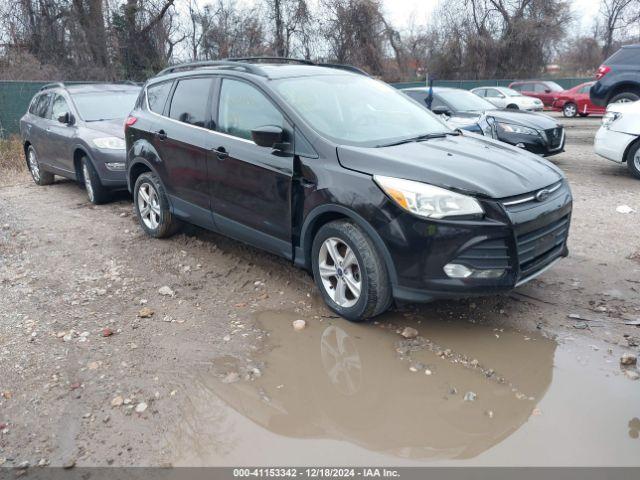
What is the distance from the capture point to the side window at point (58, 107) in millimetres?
8514

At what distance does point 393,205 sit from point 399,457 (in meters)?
1.56

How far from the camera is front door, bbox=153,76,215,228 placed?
5.06m

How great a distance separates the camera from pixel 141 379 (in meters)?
3.45

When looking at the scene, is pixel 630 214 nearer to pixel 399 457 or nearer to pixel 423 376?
pixel 423 376

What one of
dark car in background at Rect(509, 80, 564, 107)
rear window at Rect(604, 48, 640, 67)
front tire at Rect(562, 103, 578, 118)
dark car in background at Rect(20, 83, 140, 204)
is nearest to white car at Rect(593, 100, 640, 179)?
rear window at Rect(604, 48, 640, 67)

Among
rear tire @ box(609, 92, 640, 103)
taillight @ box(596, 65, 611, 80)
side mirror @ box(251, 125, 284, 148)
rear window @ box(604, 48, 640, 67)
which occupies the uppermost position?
rear window @ box(604, 48, 640, 67)

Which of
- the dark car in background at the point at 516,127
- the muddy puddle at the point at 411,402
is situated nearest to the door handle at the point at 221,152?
the muddy puddle at the point at 411,402

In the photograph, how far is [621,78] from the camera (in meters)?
12.6

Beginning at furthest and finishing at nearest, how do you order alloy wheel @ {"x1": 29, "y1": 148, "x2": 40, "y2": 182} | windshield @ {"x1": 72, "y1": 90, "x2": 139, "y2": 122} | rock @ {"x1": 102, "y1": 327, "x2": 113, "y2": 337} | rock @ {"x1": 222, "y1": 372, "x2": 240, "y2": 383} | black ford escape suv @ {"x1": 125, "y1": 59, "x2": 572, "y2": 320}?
alloy wheel @ {"x1": 29, "y1": 148, "x2": 40, "y2": 182}
windshield @ {"x1": 72, "y1": 90, "x2": 139, "y2": 122}
rock @ {"x1": 102, "y1": 327, "x2": 113, "y2": 337}
black ford escape suv @ {"x1": 125, "y1": 59, "x2": 572, "y2": 320}
rock @ {"x1": 222, "y1": 372, "x2": 240, "y2": 383}

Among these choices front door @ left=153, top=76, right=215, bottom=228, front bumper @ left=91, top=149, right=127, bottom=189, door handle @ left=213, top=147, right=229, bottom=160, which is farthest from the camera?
front bumper @ left=91, top=149, right=127, bottom=189

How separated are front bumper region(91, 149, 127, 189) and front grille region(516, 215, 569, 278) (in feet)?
18.2

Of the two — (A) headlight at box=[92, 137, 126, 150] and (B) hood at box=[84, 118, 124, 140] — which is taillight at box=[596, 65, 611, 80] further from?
(A) headlight at box=[92, 137, 126, 150]

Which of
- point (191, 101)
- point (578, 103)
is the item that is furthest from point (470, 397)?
point (578, 103)

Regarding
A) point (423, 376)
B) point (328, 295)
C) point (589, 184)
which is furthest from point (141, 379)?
point (589, 184)
